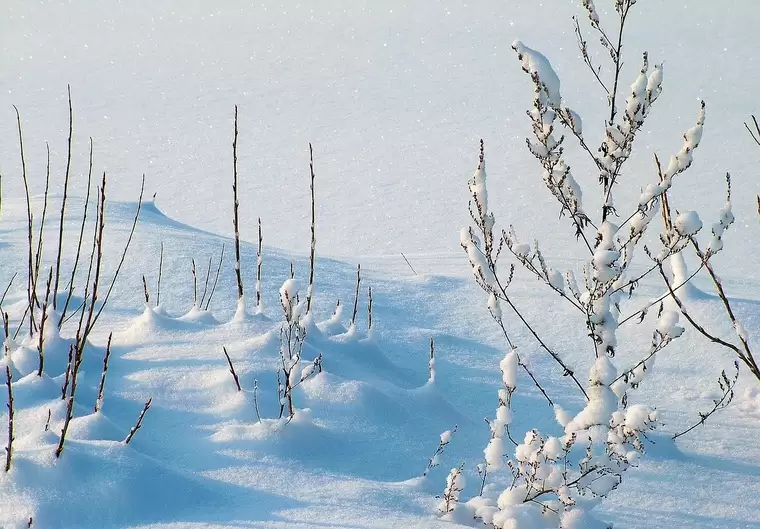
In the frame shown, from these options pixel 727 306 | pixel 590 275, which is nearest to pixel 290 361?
pixel 590 275

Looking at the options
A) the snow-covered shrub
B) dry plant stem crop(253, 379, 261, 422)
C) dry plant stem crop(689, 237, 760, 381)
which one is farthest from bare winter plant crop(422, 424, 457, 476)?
dry plant stem crop(689, 237, 760, 381)

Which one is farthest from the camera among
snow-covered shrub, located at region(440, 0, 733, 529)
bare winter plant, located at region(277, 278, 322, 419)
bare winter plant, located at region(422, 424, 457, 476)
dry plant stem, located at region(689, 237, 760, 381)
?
bare winter plant, located at region(277, 278, 322, 419)

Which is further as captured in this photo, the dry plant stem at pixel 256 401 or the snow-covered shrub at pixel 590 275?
the dry plant stem at pixel 256 401

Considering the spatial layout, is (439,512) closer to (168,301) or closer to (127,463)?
(127,463)

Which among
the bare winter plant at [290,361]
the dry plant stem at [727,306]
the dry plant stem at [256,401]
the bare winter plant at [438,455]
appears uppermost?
the dry plant stem at [727,306]

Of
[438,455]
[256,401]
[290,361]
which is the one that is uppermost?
[290,361]

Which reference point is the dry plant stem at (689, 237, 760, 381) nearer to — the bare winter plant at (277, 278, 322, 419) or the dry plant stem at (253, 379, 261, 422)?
the bare winter plant at (277, 278, 322, 419)

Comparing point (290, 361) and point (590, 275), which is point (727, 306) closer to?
point (590, 275)

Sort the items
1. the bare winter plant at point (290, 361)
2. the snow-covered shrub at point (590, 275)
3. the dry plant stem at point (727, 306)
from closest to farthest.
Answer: the dry plant stem at point (727, 306) → the snow-covered shrub at point (590, 275) → the bare winter plant at point (290, 361)

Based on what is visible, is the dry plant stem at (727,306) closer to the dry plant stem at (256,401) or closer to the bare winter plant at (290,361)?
the bare winter plant at (290,361)

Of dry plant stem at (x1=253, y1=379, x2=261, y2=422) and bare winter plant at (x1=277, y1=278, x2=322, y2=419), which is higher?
bare winter plant at (x1=277, y1=278, x2=322, y2=419)

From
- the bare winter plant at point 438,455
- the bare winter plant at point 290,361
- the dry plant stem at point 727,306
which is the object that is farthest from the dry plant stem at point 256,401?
the dry plant stem at point 727,306

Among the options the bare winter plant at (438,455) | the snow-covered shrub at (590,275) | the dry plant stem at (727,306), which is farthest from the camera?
the bare winter plant at (438,455)

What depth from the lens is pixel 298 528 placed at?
207 centimetres
